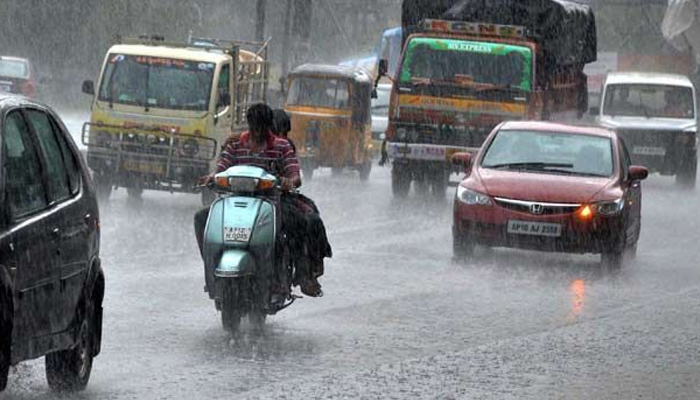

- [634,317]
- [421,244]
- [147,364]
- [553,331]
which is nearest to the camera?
[147,364]

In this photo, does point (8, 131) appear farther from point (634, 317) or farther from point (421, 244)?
point (421, 244)

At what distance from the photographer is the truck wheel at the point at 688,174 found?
32.7 metres

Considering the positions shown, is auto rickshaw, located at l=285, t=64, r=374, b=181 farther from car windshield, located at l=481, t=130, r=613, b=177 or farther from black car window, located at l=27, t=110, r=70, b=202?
black car window, located at l=27, t=110, r=70, b=202

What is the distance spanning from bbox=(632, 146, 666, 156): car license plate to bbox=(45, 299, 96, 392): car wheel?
2487cm

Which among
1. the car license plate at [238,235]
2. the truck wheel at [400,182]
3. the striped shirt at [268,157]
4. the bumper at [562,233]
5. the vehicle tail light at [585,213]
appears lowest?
the truck wheel at [400,182]

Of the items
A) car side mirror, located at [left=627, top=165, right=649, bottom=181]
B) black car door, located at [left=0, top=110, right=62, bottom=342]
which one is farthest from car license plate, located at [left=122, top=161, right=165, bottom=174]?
black car door, located at [left=0, top=110, right=62, bottom=342]

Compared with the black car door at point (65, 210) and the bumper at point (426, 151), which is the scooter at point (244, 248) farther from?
the bumper at point (426, 151)

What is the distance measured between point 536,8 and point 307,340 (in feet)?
61.5

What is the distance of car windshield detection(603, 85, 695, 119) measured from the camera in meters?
33.6

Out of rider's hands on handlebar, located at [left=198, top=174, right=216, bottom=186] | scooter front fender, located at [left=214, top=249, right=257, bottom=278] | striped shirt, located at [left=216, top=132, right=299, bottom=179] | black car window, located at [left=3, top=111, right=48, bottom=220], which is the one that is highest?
black car window, located at [left=3, top=111, right=48, bottom=220]

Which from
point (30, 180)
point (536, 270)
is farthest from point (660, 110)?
point (30, 180)

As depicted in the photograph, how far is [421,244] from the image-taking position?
62.8 feet

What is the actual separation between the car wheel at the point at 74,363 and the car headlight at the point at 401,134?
695 inches

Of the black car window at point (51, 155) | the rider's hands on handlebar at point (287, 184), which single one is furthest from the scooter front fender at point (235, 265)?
the black car window at point (51, 155)
